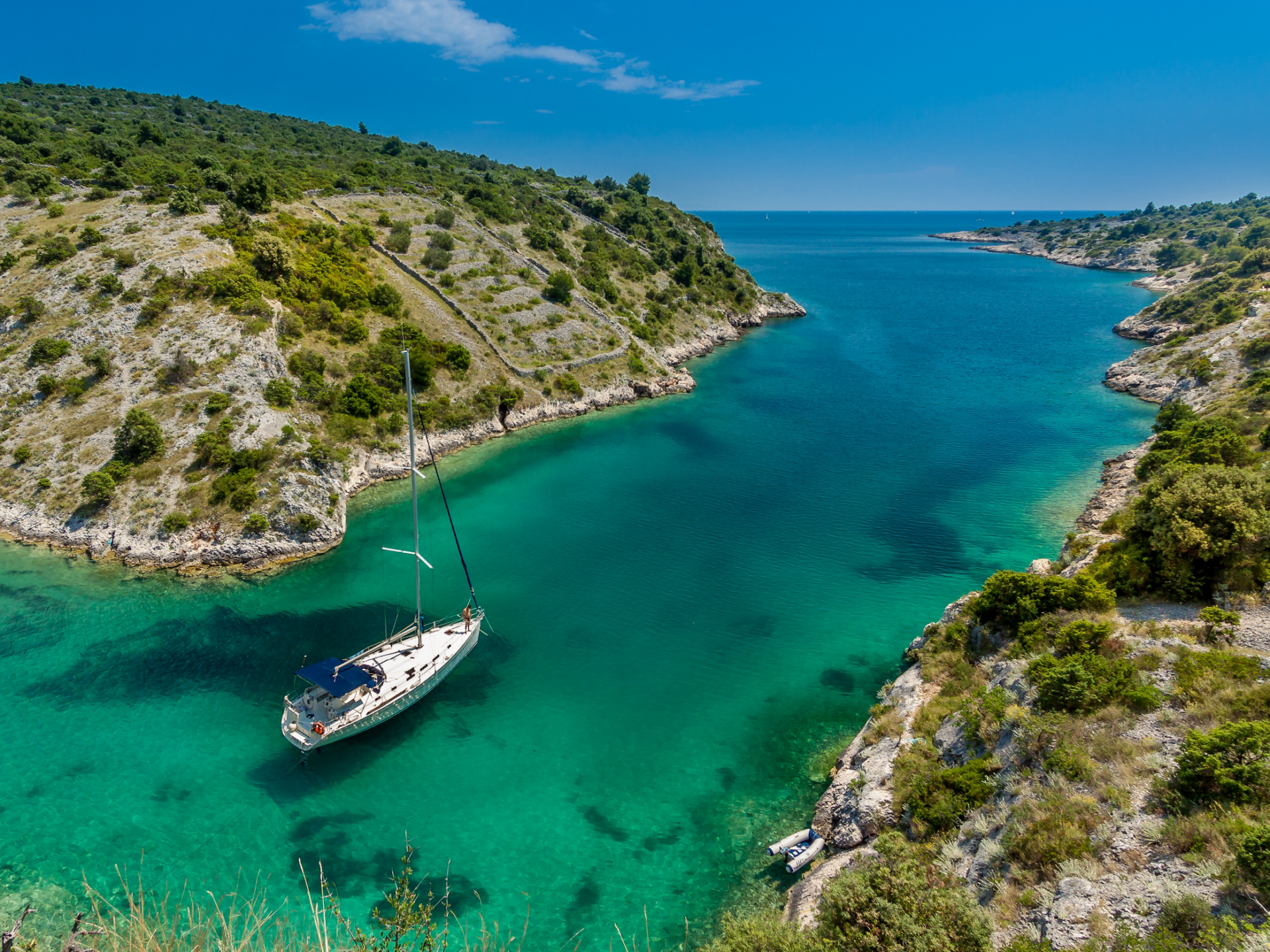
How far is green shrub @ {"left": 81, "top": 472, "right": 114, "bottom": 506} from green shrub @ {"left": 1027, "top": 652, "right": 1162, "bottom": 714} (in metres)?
50.1

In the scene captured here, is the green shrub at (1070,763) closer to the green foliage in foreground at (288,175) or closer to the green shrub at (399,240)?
the green foliage in foreground at (288,175)

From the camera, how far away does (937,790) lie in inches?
744

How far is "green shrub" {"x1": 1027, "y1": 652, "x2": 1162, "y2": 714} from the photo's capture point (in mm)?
17531

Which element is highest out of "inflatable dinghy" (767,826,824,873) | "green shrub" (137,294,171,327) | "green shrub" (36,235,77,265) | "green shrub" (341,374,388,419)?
"green shrub" (36,235,77,265)

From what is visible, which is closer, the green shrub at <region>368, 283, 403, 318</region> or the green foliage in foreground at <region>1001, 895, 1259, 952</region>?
the green foliage in foreground at <region>1001, 895, 1259, 952</region>

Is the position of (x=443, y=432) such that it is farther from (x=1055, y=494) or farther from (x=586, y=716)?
(x=1055, y=494)

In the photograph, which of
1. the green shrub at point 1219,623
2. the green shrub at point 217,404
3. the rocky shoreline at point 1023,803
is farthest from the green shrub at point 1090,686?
the green shrub at point 217,404

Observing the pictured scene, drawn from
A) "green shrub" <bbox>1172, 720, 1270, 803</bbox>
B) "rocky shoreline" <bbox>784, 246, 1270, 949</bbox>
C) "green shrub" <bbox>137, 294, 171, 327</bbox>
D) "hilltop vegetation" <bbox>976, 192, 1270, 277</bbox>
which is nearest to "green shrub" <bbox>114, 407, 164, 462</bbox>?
"green shrub" <bbox>137, 294, 171, 327</bbox>

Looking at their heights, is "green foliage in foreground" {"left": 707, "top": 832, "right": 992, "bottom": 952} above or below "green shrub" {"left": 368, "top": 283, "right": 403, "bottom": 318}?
below

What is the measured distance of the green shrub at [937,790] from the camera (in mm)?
17828

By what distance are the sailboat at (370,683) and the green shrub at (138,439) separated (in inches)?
936

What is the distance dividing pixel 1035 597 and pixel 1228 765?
422 inches

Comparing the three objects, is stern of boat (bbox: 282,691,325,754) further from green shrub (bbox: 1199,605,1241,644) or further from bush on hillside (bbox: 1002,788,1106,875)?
green shrub (bbox: 1199,605,1241,644)

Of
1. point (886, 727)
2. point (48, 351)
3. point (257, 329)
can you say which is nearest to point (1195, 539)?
point (886, 727)
